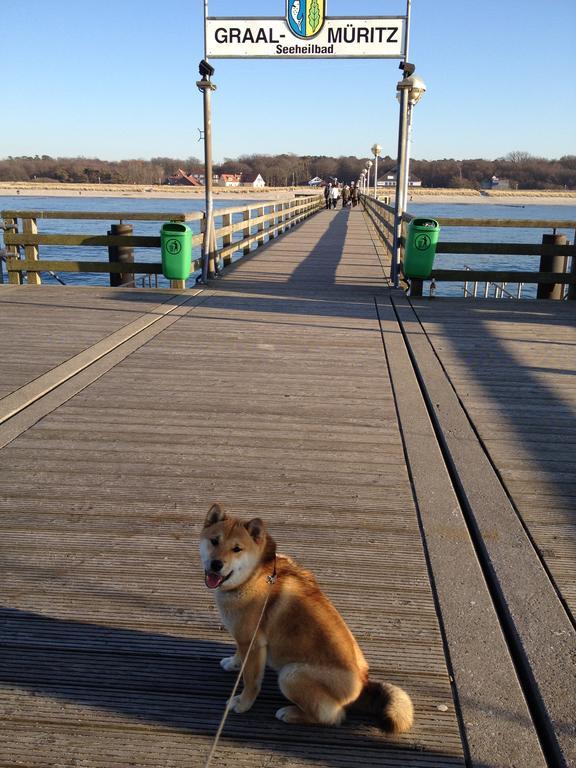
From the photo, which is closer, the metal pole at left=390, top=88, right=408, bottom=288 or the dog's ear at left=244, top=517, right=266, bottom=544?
the dog's ear at left=244, top=517, right=266, bottom=544

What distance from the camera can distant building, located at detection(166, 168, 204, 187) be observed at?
5920 inches

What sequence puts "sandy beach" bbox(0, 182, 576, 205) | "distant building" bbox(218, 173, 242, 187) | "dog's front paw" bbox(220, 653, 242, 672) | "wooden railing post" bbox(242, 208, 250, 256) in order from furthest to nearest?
"distant building" bbox(218, 173, 242, 187) → "sandy beach" bbox(0, 182, 576, 205) → "wooden railing post" bbox(242, 208, 250, 256) → "dog's front paw" bbox(220, 653, 242, 672)

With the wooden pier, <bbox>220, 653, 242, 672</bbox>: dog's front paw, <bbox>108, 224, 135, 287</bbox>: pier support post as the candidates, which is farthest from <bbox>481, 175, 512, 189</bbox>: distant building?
<bbox>220, 653, 242, 672</bbox>: dog's front paw

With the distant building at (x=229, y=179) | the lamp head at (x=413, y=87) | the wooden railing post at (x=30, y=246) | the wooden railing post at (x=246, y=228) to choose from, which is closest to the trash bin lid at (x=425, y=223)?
the lamp head at (x=413, y=87)

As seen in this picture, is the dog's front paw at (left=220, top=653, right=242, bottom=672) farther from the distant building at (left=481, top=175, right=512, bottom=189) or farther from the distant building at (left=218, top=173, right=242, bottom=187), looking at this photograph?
the distant building at (left=481, top=175, right=512, bottom=189)

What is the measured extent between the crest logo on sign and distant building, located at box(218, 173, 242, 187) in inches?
5451

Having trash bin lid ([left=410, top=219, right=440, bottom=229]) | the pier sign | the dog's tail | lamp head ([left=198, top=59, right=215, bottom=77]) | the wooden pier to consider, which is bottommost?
the wooden pier

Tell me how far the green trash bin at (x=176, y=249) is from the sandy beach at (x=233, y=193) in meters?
120

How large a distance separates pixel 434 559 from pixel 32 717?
6.03ft

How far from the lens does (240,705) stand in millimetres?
2391

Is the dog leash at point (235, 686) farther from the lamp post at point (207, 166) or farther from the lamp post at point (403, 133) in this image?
the lamp post at point (207, 166)

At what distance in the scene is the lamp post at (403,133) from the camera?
1105 cm

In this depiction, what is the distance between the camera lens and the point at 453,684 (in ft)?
8.34

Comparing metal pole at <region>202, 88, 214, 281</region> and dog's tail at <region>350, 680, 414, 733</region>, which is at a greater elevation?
metal pole at <region>202, 88, 214, 281</region>
